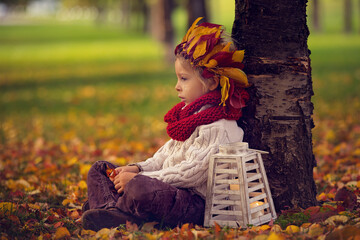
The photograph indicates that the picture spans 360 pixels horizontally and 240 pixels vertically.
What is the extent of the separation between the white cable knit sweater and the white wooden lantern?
0.09 metres

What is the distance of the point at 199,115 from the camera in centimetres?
344

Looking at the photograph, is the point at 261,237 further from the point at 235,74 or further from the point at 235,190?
→ the point at 235,74

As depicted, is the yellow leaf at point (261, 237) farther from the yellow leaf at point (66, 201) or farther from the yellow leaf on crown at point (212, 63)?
the yellow leaf at point (66, 201)

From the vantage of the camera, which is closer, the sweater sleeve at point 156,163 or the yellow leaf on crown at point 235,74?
the yellow leaf on crown at point 235,74

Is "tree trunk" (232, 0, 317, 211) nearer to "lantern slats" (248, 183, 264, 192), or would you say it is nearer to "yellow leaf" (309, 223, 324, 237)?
"lantern slats" (248, 183, 264, 192)

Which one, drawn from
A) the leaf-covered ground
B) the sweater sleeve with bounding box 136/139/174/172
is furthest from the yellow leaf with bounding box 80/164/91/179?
the sweater sleeve with bounding box 136/139/174/172

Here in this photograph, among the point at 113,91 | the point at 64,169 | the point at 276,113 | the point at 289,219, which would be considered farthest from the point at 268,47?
the point at 113,91

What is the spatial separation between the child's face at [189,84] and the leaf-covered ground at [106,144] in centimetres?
84

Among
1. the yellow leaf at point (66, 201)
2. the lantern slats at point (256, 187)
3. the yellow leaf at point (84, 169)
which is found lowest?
the yellow leaf at point (84, 169)

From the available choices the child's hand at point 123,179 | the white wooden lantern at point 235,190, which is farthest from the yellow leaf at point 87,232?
the white wooden lantern at point 235,190

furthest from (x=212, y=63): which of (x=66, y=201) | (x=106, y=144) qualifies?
(x=106, y=144)

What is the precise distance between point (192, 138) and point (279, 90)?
67 centimetres

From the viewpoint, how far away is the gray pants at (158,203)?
3.31 metres

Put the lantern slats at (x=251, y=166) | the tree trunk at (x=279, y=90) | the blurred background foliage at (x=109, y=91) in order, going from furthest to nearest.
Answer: the blurred background foliage at (x=109, y=91) → the tree trunk at (x=279, y=90) → the lantern slats at (x=251, y=166)
